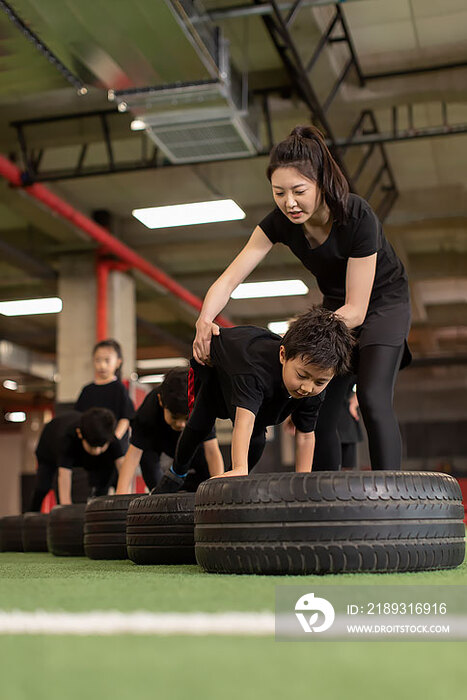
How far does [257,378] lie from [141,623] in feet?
3.74

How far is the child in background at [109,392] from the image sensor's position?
4.55 m

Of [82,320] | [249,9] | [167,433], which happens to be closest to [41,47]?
[249,9]

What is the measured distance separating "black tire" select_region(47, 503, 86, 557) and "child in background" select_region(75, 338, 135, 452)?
1238 millimetres

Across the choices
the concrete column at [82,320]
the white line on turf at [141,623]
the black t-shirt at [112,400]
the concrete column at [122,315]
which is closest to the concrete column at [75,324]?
the concrete column at [82,320]

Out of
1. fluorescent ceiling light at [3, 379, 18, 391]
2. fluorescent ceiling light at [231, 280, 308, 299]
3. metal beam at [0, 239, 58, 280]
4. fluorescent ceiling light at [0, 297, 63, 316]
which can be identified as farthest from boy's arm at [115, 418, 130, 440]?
fluorescent ceiling light at [3, 379, 18, 391]

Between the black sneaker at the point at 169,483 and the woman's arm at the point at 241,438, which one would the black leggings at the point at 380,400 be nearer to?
the woman's arm at the point at 241,438

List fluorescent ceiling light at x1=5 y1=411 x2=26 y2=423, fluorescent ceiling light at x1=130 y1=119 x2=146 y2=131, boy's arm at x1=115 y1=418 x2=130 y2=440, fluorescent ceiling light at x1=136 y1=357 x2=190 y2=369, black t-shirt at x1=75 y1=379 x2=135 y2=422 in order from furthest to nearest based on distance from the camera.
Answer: fluorescent ceiling light at x1=5 y1=411 x2=26 y2=423 → fluorescent ceiling light at x1=136 y1=357 x2=190 y2=369 → fluorescent ceiling light at x1=130 y1=119 x2=146 y2=131 → black t-shirt at x1=75 y1=379 x2=135 y2=422 → boy's arm at x1=115 y1=418 x2=130 y2=440

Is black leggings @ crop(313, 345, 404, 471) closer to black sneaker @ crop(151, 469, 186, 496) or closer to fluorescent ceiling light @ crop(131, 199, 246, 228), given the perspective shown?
black sneaker @ crop(151, 469, 186, 496)

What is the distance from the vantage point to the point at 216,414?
7.80 feet

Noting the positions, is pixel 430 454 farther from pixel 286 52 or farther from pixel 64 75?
pixel 64 75

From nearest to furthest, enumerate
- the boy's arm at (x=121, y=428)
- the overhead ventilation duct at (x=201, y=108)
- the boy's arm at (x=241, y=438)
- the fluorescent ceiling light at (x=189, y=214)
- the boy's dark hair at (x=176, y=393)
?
the boy's arm at (x=241, y=438), the boy's dark hair at (x=176, y=393), the overhead ventilation duct at (x=201, y=108), the boy's arm at (x=121, y=428), the fluorescent ceiling light at (x=189, y=214)

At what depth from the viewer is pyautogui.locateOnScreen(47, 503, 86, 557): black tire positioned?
3.17m

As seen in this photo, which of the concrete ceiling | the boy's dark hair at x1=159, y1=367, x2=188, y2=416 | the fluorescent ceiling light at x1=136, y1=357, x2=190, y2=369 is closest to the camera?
the boy's dark hair at x1=159, y1=367, x2=188, y2=416

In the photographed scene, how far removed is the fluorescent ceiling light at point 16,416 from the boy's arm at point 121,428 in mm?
13571
